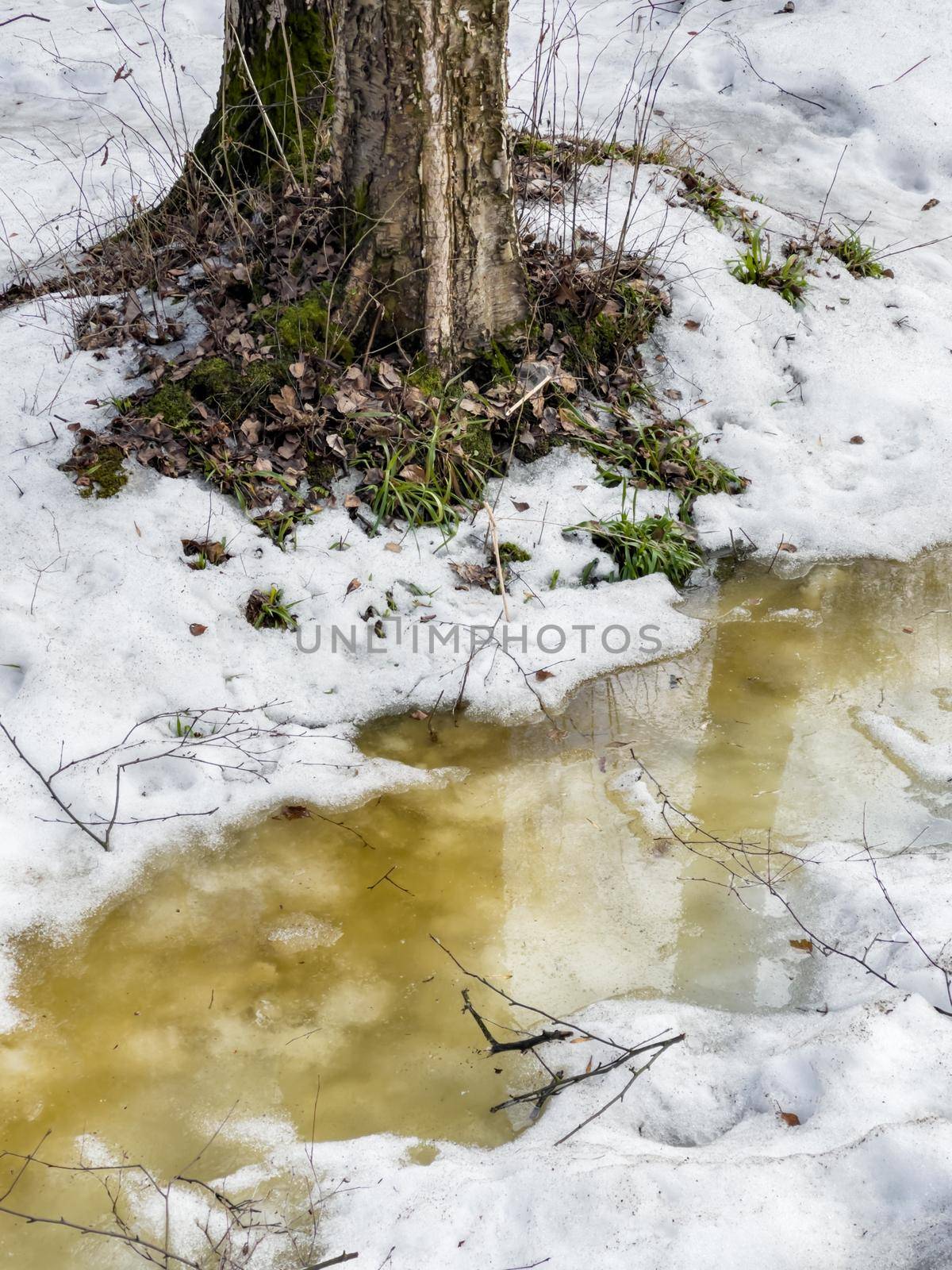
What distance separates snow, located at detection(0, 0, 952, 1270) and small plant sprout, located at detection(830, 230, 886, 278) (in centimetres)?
16

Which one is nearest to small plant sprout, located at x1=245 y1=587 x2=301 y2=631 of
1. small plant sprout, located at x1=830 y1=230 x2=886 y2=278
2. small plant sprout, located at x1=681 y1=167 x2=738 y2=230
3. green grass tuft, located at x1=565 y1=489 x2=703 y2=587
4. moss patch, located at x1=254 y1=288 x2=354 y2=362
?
moss patch, located at x1=254 y1=288 x2=354 y2=362

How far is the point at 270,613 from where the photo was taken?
3957mm


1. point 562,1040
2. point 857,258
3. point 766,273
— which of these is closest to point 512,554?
point 562,1040

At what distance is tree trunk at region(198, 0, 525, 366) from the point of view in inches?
153

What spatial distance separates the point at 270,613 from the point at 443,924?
1.55 m

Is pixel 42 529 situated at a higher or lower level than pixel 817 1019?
higher

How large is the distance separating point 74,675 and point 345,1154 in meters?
1.98

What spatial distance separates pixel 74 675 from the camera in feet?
11.7

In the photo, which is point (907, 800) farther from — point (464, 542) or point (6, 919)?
point (6, 919)

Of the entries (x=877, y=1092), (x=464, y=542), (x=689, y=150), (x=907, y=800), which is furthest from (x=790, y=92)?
(x=877, y=1092)

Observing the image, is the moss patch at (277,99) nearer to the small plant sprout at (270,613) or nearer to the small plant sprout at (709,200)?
the small plant sprout at (709,200)

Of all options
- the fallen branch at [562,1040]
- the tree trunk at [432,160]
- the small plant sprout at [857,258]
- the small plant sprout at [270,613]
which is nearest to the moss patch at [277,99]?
the tree trunk at [432,160]

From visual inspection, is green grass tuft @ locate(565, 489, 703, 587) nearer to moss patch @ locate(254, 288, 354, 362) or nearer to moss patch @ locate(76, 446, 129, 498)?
moss patch @ locate(254, 288, 354, 362)

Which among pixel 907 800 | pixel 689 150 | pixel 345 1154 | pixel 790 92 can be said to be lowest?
pixel 345 1154
